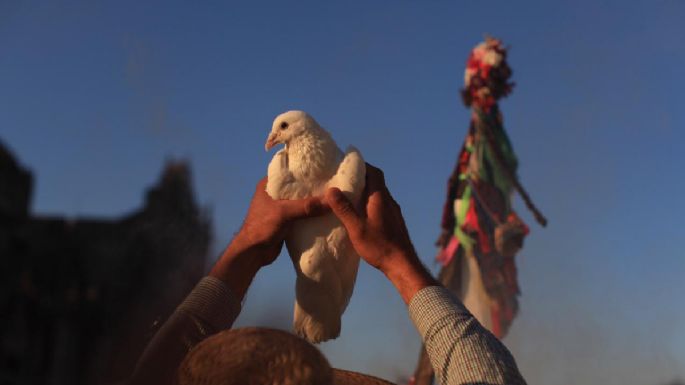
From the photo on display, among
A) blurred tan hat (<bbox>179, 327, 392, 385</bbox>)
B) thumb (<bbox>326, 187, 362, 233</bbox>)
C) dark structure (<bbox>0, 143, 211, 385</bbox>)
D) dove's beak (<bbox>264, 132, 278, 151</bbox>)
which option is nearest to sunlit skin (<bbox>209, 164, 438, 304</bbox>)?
thumb (<bbox>326, 187, 362, 233</bbox>)

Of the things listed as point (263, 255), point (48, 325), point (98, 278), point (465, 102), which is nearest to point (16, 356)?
point (48, 325)

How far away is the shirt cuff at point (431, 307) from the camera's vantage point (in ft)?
4.12

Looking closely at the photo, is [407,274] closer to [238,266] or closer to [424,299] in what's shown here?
[424,299]

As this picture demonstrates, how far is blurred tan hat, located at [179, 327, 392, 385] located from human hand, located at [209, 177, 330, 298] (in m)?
0.51

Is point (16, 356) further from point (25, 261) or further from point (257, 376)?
point (257, 376)

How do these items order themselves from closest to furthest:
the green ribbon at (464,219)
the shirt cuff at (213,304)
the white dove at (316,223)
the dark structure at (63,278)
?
the shirt cuff at (213,304) < the white dove at (316,223) < the green ribbon at (464,219) < the dark structure at (63,278)

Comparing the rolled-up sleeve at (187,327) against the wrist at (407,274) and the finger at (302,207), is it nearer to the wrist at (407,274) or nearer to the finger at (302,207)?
the finger at (302,207)

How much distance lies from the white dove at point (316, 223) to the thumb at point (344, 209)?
0.05 m

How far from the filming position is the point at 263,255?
5.07ft

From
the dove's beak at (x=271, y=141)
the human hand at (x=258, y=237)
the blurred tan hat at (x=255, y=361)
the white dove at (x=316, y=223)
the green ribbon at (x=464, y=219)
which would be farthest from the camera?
the green ribbon at (x=464, y=219)

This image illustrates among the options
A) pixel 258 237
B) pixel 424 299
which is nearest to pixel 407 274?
pixel 424 299

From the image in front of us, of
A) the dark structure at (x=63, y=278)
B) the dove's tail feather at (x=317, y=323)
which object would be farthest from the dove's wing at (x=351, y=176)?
the dark structure at (x=63, y=278)

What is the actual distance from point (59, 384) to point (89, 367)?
1.10 meters

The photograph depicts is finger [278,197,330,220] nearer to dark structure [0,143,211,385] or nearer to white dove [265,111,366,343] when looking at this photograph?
white dove [265,111,366,343]
